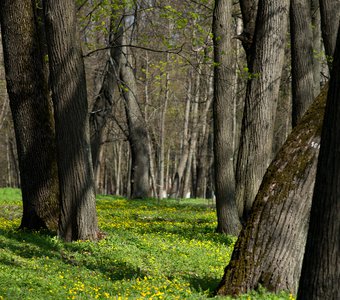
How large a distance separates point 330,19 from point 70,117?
8357 millimetres

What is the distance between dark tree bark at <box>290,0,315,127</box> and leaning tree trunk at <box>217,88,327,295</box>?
28.1 ft

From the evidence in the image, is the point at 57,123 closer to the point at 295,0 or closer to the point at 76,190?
the point at 76,190

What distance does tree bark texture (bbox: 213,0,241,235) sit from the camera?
43.9ft

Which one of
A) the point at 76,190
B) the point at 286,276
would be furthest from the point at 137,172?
the point at 286,276

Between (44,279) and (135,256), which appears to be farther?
(135,256)

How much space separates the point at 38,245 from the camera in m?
11.7

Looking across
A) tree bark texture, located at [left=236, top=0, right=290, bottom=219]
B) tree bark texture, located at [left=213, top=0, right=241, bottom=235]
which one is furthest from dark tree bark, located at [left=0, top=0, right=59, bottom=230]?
tree bark texture, located at [left=236, top=0, right=290, bottom=219]

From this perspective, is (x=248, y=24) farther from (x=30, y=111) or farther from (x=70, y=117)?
(x=30, y=111)

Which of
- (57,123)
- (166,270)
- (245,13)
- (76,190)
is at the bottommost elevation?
(166,270)

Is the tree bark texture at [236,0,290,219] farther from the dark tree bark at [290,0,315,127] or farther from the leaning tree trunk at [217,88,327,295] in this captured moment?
the leaning tree trunk at [217,88,327,295]

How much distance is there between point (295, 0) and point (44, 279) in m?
11.1

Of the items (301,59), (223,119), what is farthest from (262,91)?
(301,59)

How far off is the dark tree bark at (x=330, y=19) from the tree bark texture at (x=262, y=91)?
11.0 feet

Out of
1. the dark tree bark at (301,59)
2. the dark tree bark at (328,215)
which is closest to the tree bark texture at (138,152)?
the dark tree bark at (301,59)
